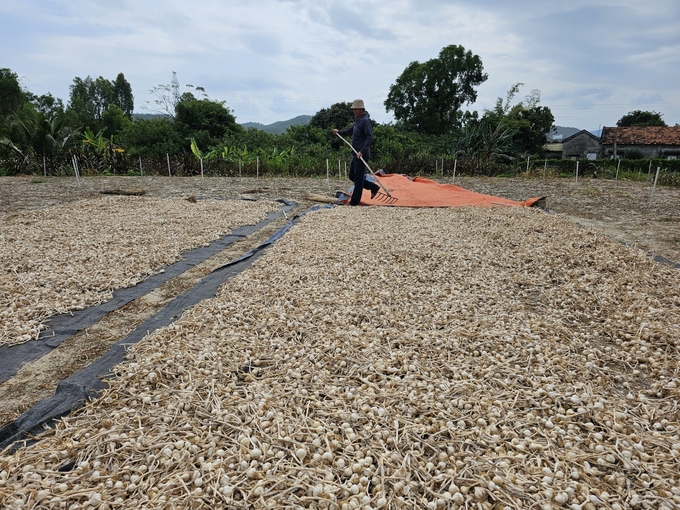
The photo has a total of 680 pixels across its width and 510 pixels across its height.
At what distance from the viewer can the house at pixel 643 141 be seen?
2519cm

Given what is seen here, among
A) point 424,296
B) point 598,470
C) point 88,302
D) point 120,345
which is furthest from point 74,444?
point 424,296

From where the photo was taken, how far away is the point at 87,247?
4.31m

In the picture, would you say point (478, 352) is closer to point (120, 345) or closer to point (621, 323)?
point (621, 323)

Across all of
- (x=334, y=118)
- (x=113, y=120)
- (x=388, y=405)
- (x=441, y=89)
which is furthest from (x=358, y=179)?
(x=113, y=120)

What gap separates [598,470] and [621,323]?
1410 mm

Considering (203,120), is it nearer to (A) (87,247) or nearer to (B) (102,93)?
(A) (87,247)

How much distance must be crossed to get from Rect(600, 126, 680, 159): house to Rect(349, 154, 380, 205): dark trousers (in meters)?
25.6

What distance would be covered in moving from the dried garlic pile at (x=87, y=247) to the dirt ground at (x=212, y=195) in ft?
1.09

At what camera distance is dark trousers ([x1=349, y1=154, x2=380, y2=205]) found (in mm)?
6931

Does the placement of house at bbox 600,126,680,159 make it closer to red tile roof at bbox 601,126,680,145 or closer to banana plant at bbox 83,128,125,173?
red tile roof at bbox 601,126,680,145

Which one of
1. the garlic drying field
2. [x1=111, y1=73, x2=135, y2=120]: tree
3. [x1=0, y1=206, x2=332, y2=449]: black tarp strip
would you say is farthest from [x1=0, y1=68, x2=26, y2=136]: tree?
the garlic drying field

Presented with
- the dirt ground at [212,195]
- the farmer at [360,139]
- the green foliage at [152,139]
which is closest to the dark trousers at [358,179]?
the farmer at [360,139]

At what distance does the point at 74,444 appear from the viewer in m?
1.55

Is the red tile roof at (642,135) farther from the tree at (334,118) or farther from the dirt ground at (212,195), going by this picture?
the dirt ground at (212,195)
